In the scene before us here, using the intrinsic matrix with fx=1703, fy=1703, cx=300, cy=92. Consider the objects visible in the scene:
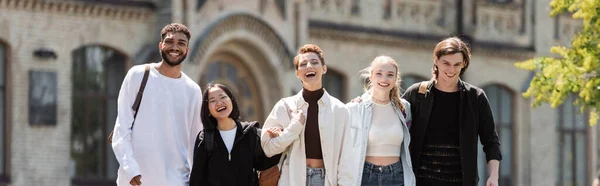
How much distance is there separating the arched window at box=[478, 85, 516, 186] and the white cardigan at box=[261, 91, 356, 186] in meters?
28.4

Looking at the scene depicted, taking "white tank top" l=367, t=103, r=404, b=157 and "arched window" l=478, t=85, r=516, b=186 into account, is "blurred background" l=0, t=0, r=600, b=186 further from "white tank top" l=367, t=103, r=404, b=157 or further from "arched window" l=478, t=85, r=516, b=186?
"white tank top" l=367, t=103, r=404, b=157

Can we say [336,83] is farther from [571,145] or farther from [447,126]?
[447,126]

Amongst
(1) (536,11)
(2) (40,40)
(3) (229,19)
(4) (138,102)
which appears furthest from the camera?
(1) (536,11)

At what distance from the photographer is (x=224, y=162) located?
13.3 metres

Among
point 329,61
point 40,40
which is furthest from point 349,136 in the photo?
point 329,61

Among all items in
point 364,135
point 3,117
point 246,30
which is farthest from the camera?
point 246,30

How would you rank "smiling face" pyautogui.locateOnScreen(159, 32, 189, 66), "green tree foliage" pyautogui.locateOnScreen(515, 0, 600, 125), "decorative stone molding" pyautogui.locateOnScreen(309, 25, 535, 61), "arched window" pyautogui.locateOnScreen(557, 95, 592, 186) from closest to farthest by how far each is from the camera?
1. "smiling face" pyautogui.locateOnScreen(159, 32, 189, 66)
2. "green tree foliage" pyautogui.locateOnScreen(515, 0, 600, 125)
3. "decorative stone molding" pyautogui.locateOnScreen(309, 25, 535, 61)
4. "arched window" pyautogui.locateOnScreen(557, 95, 592, 186)

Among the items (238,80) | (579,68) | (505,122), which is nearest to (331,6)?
(238,80)

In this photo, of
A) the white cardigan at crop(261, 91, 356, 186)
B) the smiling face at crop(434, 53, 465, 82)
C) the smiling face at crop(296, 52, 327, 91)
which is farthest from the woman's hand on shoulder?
the smiling face at crop(434, 53, 465, 82)

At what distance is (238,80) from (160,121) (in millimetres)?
20654

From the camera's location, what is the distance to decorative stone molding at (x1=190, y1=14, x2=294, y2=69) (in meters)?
31.5

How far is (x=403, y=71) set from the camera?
3869 centimetres

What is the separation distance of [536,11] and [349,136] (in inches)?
1171

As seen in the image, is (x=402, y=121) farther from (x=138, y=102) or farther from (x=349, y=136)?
(x=138, y=102)
